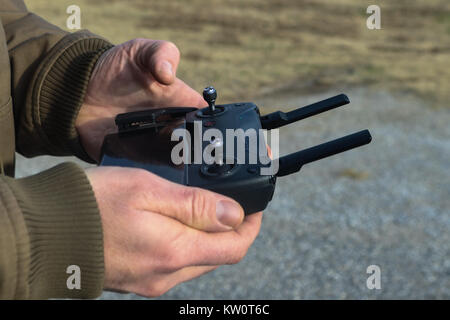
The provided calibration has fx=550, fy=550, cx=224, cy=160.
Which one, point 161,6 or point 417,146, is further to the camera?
point 161,6

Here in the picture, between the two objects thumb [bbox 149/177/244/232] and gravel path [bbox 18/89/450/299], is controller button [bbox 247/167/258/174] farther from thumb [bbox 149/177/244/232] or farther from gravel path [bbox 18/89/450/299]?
gravel path [bbox 18/89/450/299]

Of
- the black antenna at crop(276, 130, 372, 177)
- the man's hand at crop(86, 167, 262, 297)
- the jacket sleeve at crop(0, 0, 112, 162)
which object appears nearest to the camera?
the man's hand at crop(86, 167, 262, 297)

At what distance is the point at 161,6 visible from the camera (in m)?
11.9

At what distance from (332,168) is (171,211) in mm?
4177

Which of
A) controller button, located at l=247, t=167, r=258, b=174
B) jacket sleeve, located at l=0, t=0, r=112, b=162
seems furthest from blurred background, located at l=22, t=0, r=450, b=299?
controller button, located at l=247, t=167, r=258, b=174

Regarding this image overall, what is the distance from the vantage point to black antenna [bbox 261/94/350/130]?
1544 mm

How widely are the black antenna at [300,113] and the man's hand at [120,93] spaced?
0.35m

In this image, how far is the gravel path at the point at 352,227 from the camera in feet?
11.7

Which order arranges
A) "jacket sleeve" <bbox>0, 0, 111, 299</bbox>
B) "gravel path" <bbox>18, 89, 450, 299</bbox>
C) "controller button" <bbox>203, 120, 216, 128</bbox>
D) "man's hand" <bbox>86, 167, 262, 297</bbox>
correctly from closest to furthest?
"jacket sleeve" <bbox>0, 0, 111, 299</bbox>
"man's hand" <bbox>86, 167, 262, 297</bbox>
"controller button" <bbox>203, 120, 216, 128</bbox>
"gravel path" <bbox>18, 89, 450, 299</bbox>

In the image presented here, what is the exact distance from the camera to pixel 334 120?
21.2ft

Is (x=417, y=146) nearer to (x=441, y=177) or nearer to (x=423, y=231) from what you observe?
(x=441, y=177)

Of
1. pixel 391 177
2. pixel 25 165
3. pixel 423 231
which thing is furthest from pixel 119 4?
pixel 423 231

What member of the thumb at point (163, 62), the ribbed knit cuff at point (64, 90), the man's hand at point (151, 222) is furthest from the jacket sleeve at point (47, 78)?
the man's hand at point (151, 222)

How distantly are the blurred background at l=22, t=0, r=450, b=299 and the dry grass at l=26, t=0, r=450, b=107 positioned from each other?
0.03 meters
